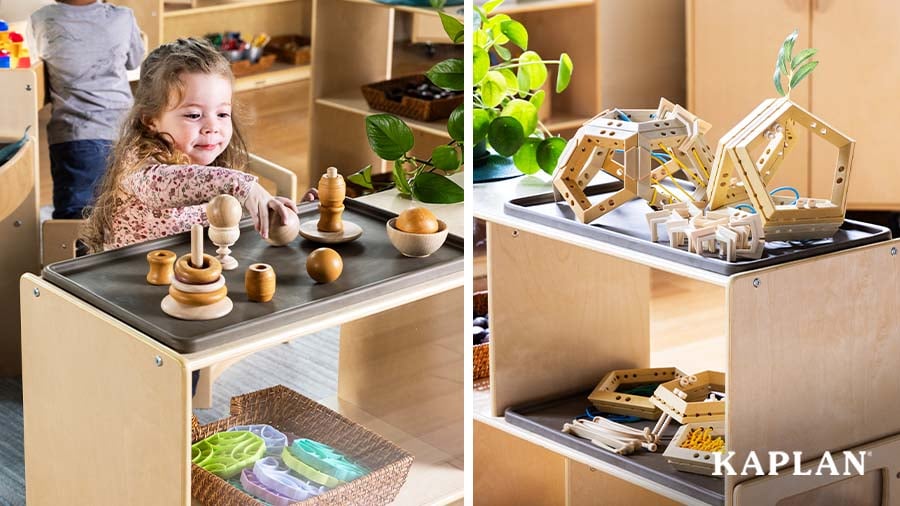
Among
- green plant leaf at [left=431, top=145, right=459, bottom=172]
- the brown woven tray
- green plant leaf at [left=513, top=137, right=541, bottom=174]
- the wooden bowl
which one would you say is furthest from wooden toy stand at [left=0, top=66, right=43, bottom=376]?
green plant leaf at [left=513, top=137, right=541, bottom=174]

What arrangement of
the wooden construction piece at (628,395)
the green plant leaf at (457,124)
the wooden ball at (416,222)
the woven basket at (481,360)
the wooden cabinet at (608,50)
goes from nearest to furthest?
the wooden ball at (416,222)
the green plant leaf at (457,124)
the wooden construction piece at (628,395)
the woven basket at (481,360)
the wooden cabinet at (608,50)

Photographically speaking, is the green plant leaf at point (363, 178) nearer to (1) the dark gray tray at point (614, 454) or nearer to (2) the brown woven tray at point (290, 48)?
(2) the brown woven tray at point (290, 48)

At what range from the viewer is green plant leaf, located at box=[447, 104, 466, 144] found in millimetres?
1233

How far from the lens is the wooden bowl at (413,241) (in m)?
1.12

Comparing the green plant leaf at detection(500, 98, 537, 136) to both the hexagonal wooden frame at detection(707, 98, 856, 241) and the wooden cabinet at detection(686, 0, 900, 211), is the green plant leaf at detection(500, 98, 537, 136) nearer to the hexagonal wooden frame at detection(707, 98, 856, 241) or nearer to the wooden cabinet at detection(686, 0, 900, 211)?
the hexagonal wooden frame at detection(707, 98, 856, 241)

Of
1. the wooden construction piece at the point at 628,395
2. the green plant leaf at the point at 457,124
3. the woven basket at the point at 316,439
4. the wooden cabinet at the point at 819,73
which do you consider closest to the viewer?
the woven basket at the point at 316,439

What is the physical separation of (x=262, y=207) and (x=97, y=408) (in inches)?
8.9

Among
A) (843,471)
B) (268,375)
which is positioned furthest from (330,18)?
(843,471)

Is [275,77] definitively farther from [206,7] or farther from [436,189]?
[436,189]

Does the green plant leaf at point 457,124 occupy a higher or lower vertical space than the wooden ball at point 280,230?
higher

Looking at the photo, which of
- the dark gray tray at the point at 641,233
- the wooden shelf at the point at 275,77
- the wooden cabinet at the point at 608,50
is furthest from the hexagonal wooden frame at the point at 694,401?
the wooden cabinet at the point at 608,50

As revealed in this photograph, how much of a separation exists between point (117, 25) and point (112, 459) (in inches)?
14.1

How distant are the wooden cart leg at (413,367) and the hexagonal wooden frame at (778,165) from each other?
0.31 metres

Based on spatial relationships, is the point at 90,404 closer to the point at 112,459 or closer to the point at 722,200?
the point at 112,459
